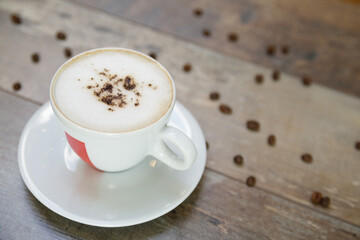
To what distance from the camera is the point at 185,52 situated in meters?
1.10

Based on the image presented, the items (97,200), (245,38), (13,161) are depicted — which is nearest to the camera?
(97,200)

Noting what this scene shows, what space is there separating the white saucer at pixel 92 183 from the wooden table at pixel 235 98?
0.06 meters

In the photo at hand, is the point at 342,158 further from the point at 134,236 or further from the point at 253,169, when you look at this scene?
the point at 134,236

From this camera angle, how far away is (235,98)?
100cm

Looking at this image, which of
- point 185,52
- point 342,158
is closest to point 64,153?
point 185,52

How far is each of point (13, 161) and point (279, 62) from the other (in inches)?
30.6

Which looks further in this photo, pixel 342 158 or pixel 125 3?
pixel 125 3

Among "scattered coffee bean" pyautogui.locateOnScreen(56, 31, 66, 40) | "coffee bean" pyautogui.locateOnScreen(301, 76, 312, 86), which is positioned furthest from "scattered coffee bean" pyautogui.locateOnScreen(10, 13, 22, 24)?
"coffee bean" pyautogui.locateOnScreen(301, 76, 312, 86)

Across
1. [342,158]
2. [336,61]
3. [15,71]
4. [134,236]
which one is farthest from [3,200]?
[336,61]

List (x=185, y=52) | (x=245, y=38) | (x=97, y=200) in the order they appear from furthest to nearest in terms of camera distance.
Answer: (x=245, y=38) → (x=185, y=52) → (x=97, y=200)

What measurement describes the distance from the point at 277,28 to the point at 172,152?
2.46ft

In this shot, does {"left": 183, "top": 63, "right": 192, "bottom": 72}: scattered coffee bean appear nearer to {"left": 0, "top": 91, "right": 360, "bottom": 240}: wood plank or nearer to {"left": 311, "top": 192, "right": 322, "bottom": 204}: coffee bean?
{"left": 0, "top": 91, "right": 360, "bottom": 240}: wood plank

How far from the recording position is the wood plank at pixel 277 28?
3.73ft

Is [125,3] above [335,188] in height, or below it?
above
